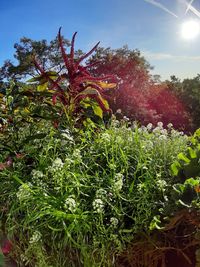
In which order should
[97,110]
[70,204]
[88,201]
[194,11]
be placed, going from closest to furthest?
[70,204], [88,201], [97,110], [194,11]

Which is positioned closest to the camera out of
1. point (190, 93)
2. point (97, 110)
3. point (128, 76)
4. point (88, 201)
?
point (88, 201)

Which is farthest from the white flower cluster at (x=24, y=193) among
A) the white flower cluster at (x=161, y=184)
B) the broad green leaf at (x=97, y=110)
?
the broad green leaf at (x=97, y=110)

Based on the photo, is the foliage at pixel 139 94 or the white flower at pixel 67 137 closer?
the white flower at pixel 67 137

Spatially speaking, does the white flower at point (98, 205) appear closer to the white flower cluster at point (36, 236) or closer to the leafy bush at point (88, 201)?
the leafy bush at point (88, 201)

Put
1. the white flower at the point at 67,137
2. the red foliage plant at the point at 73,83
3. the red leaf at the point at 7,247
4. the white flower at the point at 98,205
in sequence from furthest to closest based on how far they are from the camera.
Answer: the red foliage plant at the point at 73,83 < the white flower at the point at 67,137 < the red leaf at the point at 7,247 < the white flower at the point at 98,205

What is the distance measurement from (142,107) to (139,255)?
29.6ft

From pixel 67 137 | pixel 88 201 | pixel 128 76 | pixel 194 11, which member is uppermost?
pixel 128 76

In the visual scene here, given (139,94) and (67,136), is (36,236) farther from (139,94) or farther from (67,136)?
(139,94)

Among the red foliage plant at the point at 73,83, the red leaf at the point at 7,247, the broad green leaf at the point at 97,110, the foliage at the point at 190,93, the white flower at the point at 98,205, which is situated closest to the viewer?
the white flower at the point at 98,205

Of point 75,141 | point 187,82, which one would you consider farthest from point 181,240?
point 187,82

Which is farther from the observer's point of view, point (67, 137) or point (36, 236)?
point (67, 137)

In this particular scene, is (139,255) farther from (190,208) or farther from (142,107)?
(142,107)

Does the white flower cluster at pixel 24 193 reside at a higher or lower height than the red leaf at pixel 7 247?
higher

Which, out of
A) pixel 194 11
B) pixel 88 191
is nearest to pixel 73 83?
pixel 88 191
